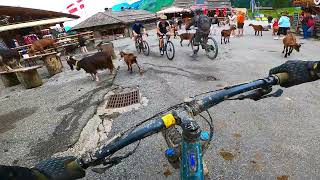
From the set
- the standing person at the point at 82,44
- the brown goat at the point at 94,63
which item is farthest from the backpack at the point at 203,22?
the standing person at the point at 82,44

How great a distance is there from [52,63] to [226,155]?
1053 centimetres

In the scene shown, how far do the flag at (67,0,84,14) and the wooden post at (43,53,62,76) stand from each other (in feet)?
77.7

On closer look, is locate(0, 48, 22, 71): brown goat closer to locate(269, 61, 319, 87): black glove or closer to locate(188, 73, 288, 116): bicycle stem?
locate(188, 73, 288, 116): bicycle stem

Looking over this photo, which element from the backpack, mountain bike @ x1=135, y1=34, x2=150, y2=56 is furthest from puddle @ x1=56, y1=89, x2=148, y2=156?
mountain bike @ x1=135, y1=34, x2=150, y2=56

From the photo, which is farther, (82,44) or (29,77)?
(82,44)

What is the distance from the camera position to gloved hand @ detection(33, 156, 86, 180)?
160 cm

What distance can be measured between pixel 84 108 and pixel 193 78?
3.95m

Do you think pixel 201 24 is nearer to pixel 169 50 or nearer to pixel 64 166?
pixel 169 50

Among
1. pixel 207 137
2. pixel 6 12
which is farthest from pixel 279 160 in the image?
A: pixel 6 12

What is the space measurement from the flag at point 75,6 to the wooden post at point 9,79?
24578mm

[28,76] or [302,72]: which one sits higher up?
[302,72]

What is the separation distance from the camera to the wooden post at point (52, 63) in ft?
39.2

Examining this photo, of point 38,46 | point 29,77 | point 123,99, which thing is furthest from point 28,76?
point 38,46

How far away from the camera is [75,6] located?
33.7 meters
